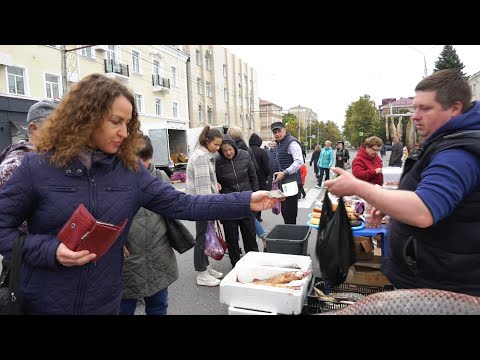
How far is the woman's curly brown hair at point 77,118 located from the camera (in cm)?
154

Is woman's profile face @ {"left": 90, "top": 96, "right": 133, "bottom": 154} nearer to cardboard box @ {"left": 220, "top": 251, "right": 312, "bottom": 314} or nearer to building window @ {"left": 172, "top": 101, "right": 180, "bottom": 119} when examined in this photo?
cardboard box @ {"left": 220, "top": 251, "right": 312, "bottom": 314}

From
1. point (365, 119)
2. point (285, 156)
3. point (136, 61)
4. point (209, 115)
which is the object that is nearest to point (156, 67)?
point (136, 61)

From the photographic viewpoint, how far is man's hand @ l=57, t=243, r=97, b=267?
1.40 meters

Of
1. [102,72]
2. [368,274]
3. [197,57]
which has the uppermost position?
[197,57]

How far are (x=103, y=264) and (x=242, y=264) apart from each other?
1.87 metres

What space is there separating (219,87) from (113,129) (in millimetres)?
41604

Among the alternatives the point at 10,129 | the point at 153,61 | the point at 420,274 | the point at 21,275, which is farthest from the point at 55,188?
the point at 153,61

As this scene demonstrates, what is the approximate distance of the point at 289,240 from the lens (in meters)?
4.14

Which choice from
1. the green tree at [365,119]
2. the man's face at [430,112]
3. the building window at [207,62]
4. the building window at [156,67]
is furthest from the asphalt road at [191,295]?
the green tree at [365,119]

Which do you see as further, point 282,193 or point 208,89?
point 208,89

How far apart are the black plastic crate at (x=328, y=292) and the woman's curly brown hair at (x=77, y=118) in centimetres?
232

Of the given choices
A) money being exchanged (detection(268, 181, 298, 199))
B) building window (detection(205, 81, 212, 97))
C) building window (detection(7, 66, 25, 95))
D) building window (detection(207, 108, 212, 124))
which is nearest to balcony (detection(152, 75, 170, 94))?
building window (detection(205, 81, 212, 97))

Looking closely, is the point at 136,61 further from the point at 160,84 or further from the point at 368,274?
the point at 368,274
